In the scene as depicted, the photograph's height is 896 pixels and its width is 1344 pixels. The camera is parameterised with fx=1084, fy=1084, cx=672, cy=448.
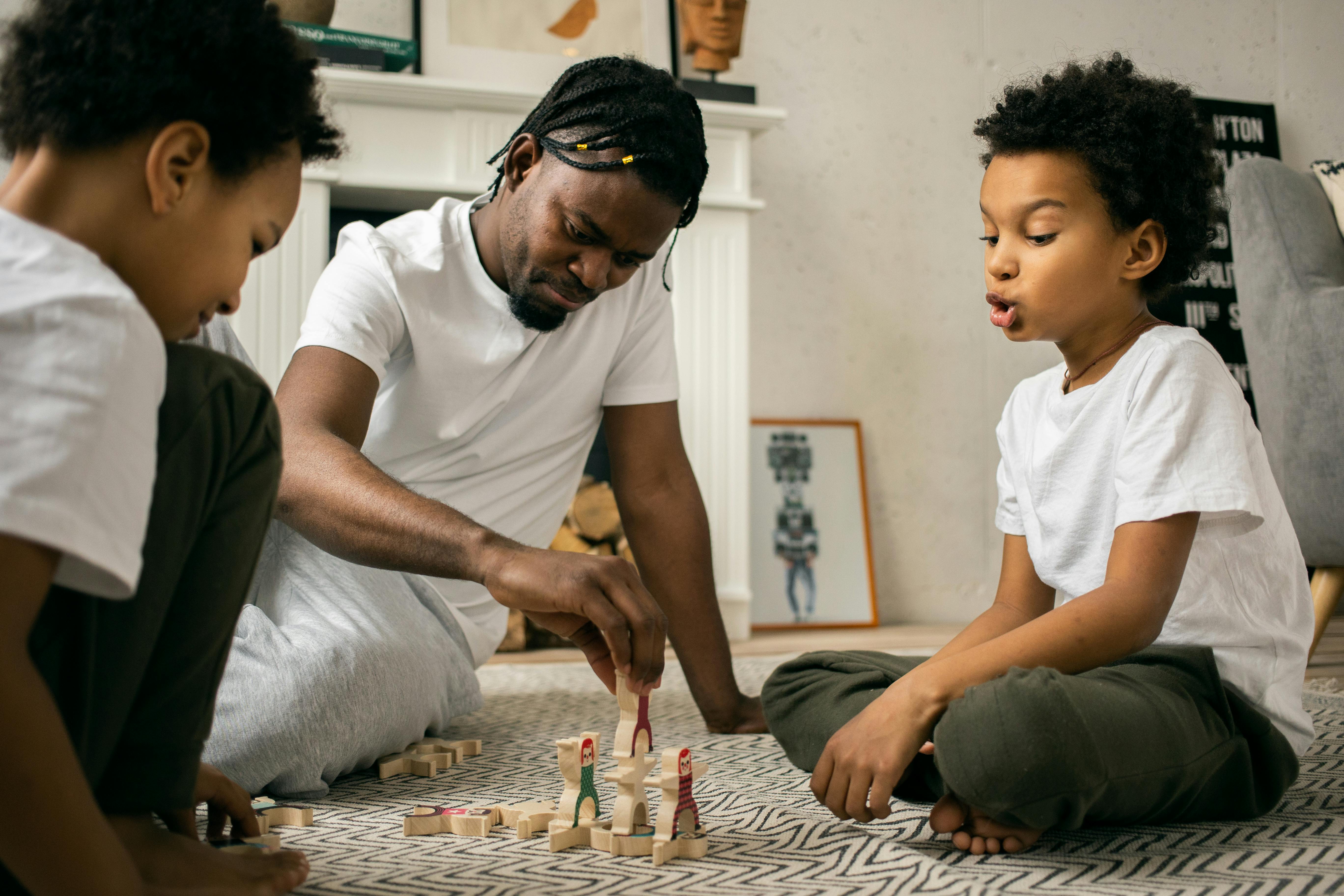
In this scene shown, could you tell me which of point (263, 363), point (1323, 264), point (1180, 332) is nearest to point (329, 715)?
point (1180, 332)

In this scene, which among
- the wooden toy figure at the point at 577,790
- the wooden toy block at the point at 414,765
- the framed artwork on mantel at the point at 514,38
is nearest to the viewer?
the wooden toy figure at the point at 577,790

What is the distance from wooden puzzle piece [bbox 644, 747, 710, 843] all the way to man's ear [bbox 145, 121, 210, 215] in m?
0.51

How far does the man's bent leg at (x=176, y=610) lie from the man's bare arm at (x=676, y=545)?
2.60ft

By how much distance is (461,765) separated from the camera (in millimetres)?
1200

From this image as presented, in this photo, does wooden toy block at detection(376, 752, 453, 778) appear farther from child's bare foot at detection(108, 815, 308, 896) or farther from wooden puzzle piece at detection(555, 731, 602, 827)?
child's bare foot at detection(108, 815, 308, 896)

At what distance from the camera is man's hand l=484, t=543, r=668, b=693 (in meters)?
0.82

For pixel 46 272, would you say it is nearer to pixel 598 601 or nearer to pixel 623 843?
pixel 598 601

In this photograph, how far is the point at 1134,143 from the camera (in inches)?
42.0

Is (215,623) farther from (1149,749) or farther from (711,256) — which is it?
(711,256)

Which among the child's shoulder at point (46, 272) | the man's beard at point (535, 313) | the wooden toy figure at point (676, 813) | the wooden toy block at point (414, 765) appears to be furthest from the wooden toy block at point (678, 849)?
the man's beard at point (535, 313)

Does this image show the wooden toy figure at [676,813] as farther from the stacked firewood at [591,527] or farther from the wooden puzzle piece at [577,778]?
the stacked firewood at [591,527]

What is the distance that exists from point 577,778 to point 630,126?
739 millimetres

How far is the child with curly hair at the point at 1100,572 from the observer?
812 mm

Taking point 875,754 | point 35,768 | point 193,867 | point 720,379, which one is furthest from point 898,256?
point 35,768
